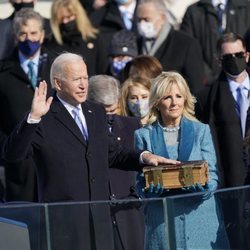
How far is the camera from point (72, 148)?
9961 mm

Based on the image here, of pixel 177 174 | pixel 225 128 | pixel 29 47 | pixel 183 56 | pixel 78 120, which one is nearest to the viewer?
pixel 177 174

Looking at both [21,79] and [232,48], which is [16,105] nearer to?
[21,79]

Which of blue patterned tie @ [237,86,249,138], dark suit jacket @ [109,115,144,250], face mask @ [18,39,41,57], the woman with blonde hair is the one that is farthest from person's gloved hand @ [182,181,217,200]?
the woman with blonde hair

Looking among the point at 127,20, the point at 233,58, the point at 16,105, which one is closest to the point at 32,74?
the point at 16,105

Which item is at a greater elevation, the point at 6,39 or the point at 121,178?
the point at 6,39

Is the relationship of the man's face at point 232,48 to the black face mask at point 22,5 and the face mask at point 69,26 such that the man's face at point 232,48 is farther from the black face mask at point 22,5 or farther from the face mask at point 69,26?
the black face mask at point 22,5

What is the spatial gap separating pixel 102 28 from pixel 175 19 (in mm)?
1030

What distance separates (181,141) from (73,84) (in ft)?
2.90

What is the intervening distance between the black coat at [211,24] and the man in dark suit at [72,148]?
4.27m

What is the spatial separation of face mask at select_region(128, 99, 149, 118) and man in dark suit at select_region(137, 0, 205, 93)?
1410 millimetres

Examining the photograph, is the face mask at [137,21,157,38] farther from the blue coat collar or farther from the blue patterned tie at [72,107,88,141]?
the blue patterned tie at [72,107,88,141]

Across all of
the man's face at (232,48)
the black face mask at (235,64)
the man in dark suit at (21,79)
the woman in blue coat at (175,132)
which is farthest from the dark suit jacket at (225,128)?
the man in dark suit at (21,79)

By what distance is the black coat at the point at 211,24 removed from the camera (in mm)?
14297

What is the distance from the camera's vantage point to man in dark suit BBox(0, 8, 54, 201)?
12.7 meters
